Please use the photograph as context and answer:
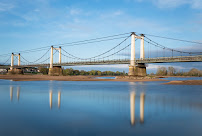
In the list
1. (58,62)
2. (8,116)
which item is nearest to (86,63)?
(58,62)

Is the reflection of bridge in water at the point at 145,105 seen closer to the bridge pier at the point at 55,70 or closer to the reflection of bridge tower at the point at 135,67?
the reflection of bridge tower at the point at 135,67

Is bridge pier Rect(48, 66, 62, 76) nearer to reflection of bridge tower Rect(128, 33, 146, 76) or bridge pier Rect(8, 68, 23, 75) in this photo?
bridge pier Rect(8, 68, 23, 75)

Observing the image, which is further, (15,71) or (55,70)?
(15,71)

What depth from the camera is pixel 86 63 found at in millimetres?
86125

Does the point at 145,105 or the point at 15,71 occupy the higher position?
the point at 15,71

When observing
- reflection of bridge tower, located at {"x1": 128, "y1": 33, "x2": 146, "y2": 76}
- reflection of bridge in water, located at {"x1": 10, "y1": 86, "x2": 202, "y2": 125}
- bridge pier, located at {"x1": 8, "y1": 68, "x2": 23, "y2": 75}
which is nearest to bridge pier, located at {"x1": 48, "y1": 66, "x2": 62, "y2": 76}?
bridge pier, located at {"x1": 8, "y1": 68, "x2": 23, "y2": 75}

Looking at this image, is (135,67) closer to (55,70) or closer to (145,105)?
(55,70)

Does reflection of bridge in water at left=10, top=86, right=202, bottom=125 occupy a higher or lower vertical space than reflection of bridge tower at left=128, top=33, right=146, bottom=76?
lower

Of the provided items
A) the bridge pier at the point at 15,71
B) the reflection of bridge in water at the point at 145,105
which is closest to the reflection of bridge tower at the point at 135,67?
the reflection of bridge in water at the point at 145,105

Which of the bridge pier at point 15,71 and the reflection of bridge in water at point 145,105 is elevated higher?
the bridge pier at point 15,71

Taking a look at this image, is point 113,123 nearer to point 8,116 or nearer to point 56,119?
point 56,119

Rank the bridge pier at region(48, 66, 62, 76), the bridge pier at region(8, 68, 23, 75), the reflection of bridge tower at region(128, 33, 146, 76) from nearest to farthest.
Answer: the reflection of bridge tower at region(128, 33, 146, 76), the bridge pier at region(48, 66, 62, 76), the bridge pier at region(8, 68, 23, 75)

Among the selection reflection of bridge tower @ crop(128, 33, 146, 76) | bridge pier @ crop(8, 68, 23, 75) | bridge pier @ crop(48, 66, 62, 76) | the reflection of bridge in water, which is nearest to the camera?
the reflection of bridge in water

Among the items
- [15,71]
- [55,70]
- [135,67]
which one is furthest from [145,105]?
[15,71]
